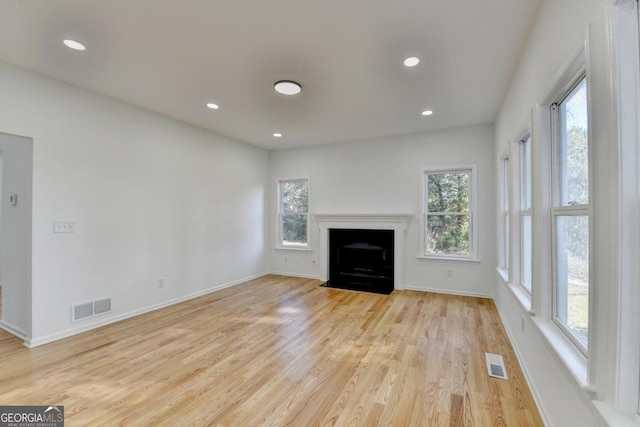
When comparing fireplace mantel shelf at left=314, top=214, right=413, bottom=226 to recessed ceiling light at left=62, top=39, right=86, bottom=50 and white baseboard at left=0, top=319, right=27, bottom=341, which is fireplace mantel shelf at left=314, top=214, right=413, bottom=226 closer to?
recessed ceiling light at left=62, top=39, right=86, bottom=50

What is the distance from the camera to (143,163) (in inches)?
150

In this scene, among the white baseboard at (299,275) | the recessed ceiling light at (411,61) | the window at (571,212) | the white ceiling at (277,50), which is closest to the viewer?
the window at (571,212)

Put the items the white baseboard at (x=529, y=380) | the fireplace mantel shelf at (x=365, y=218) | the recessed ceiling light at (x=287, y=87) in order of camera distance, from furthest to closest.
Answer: the fireplace mantel shelf at (x=365, y=218) < the recessed ceiling light at (x=287, y=87) < the white baseboard at (x=529, y=380)

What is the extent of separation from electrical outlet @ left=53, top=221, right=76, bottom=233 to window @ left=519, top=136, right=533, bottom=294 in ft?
14.9

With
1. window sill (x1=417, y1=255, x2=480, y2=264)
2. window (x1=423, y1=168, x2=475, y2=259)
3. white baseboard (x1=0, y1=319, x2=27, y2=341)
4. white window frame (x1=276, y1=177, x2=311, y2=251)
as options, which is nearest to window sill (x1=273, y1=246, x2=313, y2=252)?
white window frame (x1=276, y1=177, x2=311, y2=251)

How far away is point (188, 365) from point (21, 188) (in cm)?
258

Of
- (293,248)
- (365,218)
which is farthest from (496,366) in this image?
(293,248)

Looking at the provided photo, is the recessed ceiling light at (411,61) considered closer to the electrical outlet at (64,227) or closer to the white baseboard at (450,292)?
the white baseboard at (450,292)

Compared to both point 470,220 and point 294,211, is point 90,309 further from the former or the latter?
point 470,220

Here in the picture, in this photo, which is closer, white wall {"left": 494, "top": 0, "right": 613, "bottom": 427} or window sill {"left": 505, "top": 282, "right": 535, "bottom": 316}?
white wall {"left": 494, "top": 0, "right": 613, "bottom": 427}

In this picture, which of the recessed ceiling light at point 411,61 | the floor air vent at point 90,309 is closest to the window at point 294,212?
the floor air vent at point 90,309

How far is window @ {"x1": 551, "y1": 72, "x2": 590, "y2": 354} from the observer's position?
4.75 feet

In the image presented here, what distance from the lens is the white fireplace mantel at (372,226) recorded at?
4.93 meters

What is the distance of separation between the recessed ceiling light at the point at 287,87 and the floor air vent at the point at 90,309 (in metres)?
3.18
